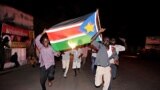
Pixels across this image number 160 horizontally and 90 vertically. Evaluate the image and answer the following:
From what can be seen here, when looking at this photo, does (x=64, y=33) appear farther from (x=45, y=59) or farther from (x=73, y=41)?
(x=45, y=59)

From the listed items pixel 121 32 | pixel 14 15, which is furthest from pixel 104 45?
pixel 121 32

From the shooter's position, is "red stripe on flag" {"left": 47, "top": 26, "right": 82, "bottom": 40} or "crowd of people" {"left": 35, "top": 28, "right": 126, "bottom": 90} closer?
"crowd of people" {"left": 35, "top": 28, "right": 126, "bottom": 90}

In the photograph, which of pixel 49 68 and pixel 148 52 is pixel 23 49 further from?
pixel 148 52

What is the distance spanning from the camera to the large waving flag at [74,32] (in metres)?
9.53

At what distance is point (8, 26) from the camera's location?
64.0 feet

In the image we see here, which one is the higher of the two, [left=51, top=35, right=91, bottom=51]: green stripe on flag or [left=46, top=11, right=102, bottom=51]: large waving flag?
[left=46, top=11, right=102, bottom=51]: large waving flag

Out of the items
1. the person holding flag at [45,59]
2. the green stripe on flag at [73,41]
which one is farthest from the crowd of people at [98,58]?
the green stripe on flag at [73,41]

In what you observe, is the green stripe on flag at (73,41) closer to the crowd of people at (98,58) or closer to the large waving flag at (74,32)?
the large waving flag at (74,32)

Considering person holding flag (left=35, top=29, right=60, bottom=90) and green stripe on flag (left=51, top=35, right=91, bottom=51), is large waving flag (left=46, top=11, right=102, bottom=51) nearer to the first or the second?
green stripe on flag (left=51, top=35, right=91, bottom=51)

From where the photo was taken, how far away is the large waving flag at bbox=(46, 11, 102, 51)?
31.3 ft

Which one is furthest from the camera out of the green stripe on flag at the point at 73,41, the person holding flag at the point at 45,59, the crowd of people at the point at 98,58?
the green stripe on flag at the point at 73,41

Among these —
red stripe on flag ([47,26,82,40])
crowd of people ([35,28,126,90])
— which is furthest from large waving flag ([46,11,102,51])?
crowd of people ([35,28,126,90])

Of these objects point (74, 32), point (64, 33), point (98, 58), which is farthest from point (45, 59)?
point (98, 58)

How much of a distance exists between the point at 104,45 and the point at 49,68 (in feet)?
6.12
